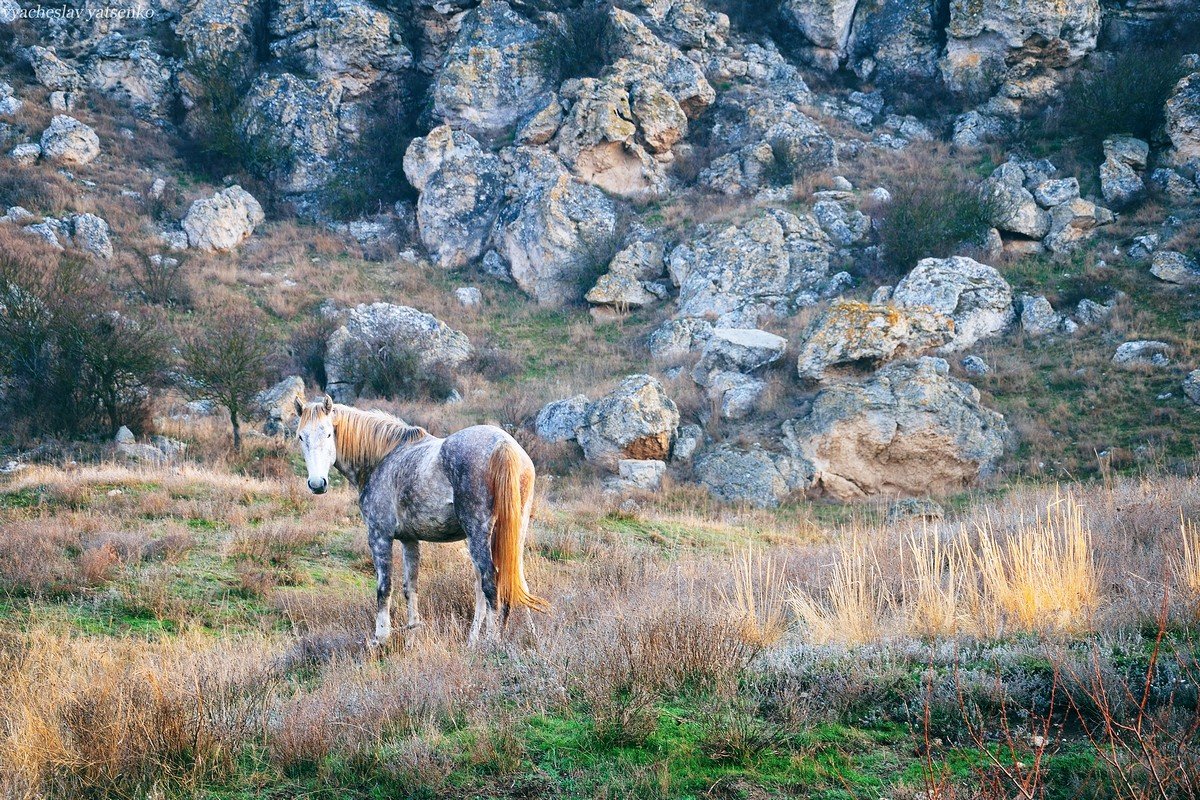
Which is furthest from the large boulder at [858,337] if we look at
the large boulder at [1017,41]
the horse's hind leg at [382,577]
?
the large boulder at [1017,41]

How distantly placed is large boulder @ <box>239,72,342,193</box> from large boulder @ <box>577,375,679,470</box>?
24451mm

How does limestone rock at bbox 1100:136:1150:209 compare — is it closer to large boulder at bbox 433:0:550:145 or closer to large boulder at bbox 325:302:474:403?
large boulder at bbox 433:0:550:145

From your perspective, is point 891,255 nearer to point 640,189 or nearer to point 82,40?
point 640,189

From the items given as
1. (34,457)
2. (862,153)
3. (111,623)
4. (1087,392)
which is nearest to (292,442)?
(34,457)

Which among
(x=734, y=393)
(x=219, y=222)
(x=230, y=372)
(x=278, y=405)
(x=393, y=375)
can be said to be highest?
(x=219, y=222)

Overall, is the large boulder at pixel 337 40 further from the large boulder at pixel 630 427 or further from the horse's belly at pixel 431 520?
the horse's belly at pixel 431 520

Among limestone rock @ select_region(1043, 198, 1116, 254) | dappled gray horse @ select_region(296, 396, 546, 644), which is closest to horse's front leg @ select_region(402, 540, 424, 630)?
dappled gray horse @ select_region(296, 396, 546, 644)

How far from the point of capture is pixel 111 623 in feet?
24.2

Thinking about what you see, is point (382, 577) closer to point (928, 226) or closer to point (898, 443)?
point (898, 443)

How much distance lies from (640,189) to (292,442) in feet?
72.9

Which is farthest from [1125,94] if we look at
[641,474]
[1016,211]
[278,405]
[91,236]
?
[91,236]

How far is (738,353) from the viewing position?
23.1 meters

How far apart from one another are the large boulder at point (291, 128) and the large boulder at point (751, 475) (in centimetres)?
2741

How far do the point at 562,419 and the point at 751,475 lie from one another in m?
5.61
